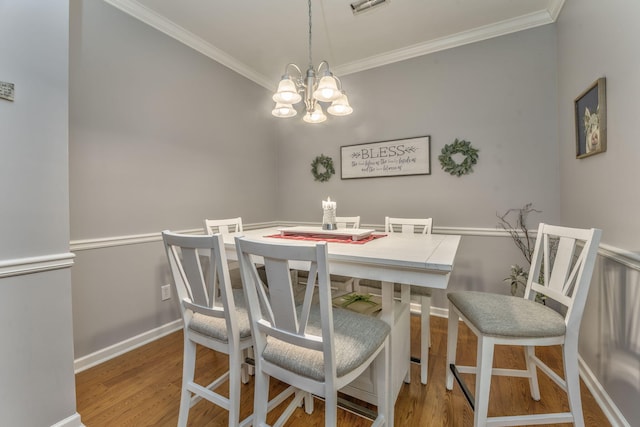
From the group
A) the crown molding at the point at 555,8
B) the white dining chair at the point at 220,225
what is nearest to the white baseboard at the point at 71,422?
the white dining chair at the point at 220,225

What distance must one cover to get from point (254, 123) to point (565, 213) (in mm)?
3015

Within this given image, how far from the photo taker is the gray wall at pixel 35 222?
1.12 m

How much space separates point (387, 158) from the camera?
9.31 ft

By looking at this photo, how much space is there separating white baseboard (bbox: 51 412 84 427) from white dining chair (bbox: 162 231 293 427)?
1.73 feet

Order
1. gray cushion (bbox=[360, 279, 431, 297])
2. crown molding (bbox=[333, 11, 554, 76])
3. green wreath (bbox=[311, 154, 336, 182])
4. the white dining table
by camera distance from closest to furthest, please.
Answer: the white dining table, gray cushion (bbox=[360, 279, 431, 297]), crown molding (bbox=[333, 11, 554, 76]), green wreath (bbox=[311, 154, 336, 182])

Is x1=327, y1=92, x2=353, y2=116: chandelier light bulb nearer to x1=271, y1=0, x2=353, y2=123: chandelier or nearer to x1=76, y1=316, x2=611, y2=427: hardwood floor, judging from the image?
x1=271, y1=0, x2=353, y2=123: chandelier

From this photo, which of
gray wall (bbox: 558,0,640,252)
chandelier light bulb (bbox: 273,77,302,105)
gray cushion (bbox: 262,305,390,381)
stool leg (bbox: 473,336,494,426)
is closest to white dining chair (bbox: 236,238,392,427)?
gray cushion (bbox: 262,305,390,381)

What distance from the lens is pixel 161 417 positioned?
1.41 metres

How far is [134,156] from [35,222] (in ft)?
3.37

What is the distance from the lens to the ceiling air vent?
6.86 ft

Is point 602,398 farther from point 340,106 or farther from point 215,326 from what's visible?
point 340,106

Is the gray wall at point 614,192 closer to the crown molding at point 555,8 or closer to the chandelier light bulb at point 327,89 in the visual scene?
the crown molding at point 555,8

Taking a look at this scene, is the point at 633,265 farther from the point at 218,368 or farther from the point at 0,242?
the point at 0,242

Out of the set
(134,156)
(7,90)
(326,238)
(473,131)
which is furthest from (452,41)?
(7,90)
